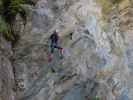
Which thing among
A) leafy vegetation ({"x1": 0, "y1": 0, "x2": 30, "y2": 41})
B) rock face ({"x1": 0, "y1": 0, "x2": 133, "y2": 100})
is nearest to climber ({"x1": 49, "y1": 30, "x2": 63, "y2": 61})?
rock face ({"x1": 0, "y1": 0, "x2": 133, "y2": 100})

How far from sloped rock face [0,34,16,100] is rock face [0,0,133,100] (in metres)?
0.29

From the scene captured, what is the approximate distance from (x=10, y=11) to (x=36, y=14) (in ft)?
5.33

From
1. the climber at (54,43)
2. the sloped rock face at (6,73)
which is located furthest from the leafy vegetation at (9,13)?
the climber at (54,43)

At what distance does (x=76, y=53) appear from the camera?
56.7ft

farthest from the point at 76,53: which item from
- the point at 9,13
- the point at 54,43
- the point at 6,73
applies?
the point at 6,73

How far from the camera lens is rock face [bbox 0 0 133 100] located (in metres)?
15.9

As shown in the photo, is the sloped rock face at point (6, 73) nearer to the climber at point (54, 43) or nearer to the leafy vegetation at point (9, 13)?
the leafy vegetation at point (9, 13)

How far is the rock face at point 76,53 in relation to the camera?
627 inches

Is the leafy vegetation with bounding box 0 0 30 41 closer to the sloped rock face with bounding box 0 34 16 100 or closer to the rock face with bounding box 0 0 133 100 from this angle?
the rock face with bounding box 0 0 133 100

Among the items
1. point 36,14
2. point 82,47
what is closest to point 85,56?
point 82,47

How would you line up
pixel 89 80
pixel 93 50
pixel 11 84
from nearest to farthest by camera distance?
pixel 11 84, pixel 89 80, pixel 93 50

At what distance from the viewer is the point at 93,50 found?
1755 cm

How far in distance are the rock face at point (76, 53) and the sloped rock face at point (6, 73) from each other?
0.29 meters

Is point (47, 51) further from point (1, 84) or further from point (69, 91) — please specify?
point (1, 84)
